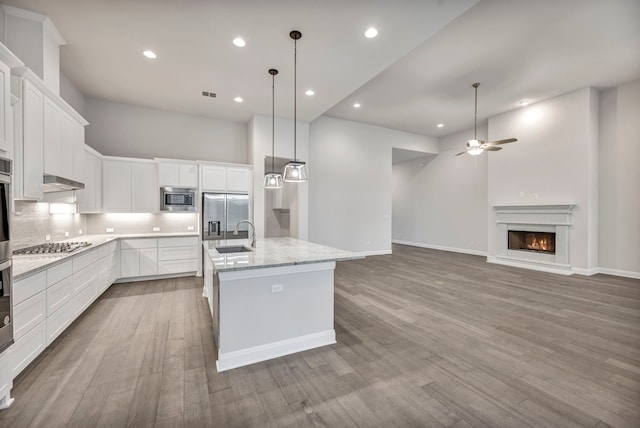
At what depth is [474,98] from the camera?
225 inches

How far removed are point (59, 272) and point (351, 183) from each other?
602cm

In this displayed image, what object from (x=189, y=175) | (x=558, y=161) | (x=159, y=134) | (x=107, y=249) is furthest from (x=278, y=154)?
(x=558, y=161)

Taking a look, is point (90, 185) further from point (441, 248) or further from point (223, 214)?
point (441, 248)

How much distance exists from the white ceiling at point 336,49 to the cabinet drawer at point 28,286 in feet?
9.00

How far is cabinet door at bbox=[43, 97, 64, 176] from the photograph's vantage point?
2.90m

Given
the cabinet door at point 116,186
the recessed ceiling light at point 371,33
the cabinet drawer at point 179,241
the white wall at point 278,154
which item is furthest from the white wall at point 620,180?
the cabinet door at point 116,186

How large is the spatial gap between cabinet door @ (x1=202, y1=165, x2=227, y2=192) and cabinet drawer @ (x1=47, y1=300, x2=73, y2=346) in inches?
118

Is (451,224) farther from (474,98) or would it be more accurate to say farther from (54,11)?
(54,11)

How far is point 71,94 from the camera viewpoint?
4.41m

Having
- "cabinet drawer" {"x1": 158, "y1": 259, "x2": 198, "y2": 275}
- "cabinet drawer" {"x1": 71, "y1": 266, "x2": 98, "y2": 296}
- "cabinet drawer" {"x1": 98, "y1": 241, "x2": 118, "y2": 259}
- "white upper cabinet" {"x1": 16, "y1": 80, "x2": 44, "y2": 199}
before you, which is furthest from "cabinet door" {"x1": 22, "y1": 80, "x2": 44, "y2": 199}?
"cabinet drawer" {"x1": 158, "y1": 259, "x2": 198, "y2": 275}

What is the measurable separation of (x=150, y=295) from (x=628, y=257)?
8727 millimetres

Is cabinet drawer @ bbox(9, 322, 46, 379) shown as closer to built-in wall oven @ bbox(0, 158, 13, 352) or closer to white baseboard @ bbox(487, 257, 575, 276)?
built-in wall oven @ bbox(0, 158, 13, 352)

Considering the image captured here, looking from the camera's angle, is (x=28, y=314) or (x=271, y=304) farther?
(x=271, y=304)

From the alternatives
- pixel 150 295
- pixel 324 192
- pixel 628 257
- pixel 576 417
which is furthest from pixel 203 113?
pixel 628 257
